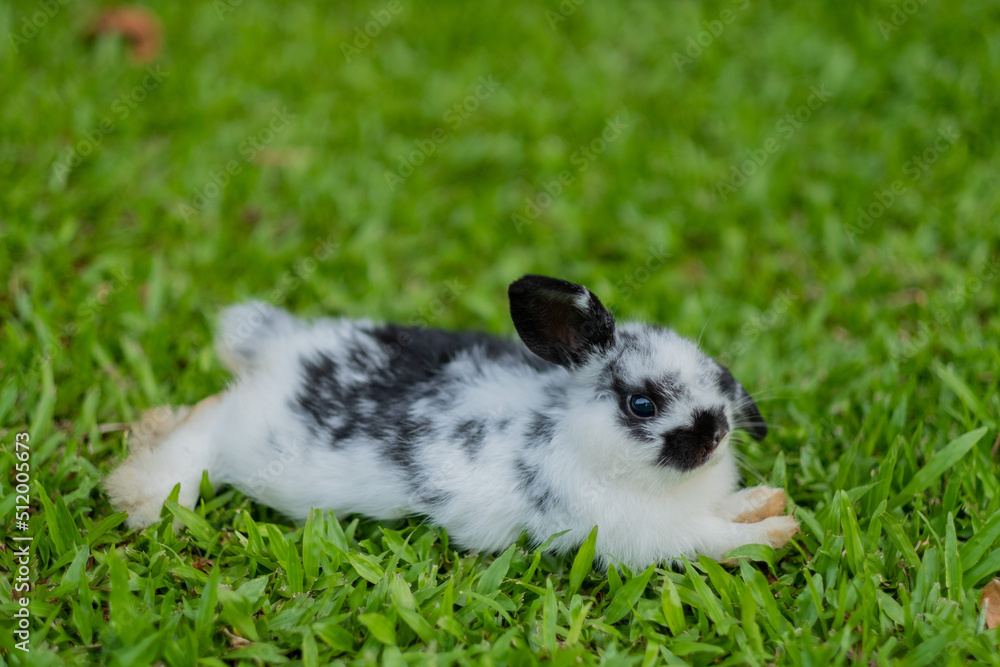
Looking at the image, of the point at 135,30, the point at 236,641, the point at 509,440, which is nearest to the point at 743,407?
the point at 509,440

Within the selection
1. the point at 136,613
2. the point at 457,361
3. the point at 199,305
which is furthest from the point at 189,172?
the point at 136,613

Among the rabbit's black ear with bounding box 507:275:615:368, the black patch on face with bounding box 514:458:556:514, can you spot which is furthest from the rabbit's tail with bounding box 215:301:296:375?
Answer: the black patch on face with bounding box 514:458:556:514

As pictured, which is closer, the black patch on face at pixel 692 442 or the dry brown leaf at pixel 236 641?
the dry brown leaf at pixel 236 641

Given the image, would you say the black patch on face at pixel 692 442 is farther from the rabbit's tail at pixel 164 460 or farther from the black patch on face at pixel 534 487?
the rabbit's tail at pixel 164 460

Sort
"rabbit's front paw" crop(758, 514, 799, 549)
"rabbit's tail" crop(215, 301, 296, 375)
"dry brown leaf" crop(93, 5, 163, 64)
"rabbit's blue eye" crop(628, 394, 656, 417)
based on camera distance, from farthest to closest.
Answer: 1. "dry brown leaf" crop(93, 5, 163, 64)
2. "rabbit's tail" crop(215, 301, 296, 375)
3. "rabbit's front paw" crop(758, 514, 799, 549)
4. "rabbit's blue eye" crop(628, 394, 656, 417)

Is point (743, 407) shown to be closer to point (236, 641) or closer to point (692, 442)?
point (692, 442)

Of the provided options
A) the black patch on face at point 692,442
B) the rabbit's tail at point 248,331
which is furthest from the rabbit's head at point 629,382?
the rabbit's tail at point 248,331

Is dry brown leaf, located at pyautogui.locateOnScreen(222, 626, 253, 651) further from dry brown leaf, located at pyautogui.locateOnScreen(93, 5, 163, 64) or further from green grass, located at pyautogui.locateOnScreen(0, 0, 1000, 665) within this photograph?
dry brown leaf, located at pyautogui.locateOnScreen(93, 5, 163, 64)
